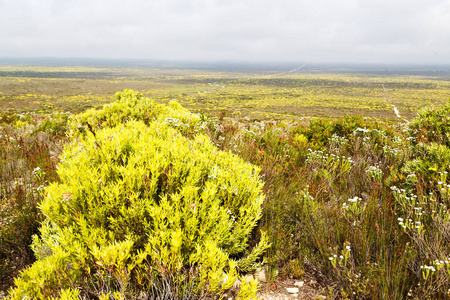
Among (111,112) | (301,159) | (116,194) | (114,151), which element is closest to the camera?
(116,194)

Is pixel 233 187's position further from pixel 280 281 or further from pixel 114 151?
pixel 114 151

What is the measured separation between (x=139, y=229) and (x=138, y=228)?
0.05ft

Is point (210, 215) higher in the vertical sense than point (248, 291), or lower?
higher

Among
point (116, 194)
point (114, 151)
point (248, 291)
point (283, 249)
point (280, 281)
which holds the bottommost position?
point (280, 281)

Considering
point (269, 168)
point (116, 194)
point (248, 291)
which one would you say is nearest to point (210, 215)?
point (248, 291)

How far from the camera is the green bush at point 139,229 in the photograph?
204 cm

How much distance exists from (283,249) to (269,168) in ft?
5.34

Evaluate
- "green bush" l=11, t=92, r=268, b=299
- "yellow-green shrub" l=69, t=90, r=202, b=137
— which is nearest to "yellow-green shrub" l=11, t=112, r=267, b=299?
"green bush" l=11, t=92, r=268, b=299

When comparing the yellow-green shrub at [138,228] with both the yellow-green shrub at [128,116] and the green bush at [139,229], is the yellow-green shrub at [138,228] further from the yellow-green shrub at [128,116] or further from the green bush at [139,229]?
the yellow-green shrub at [128,116]

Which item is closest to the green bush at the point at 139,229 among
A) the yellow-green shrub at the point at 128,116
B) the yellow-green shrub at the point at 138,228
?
the yellow-green shrub at the point at 138,228

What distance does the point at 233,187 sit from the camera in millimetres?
2781

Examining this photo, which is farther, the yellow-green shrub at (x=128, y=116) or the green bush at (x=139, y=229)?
the yellow-green shrub at (x=128, y=116)

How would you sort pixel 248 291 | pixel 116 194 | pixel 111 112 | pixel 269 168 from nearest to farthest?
pixel 248 291, pixel 116 194, pixel 269 168, pixel 111 112

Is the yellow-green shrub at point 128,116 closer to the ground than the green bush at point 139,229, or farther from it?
farther from it
